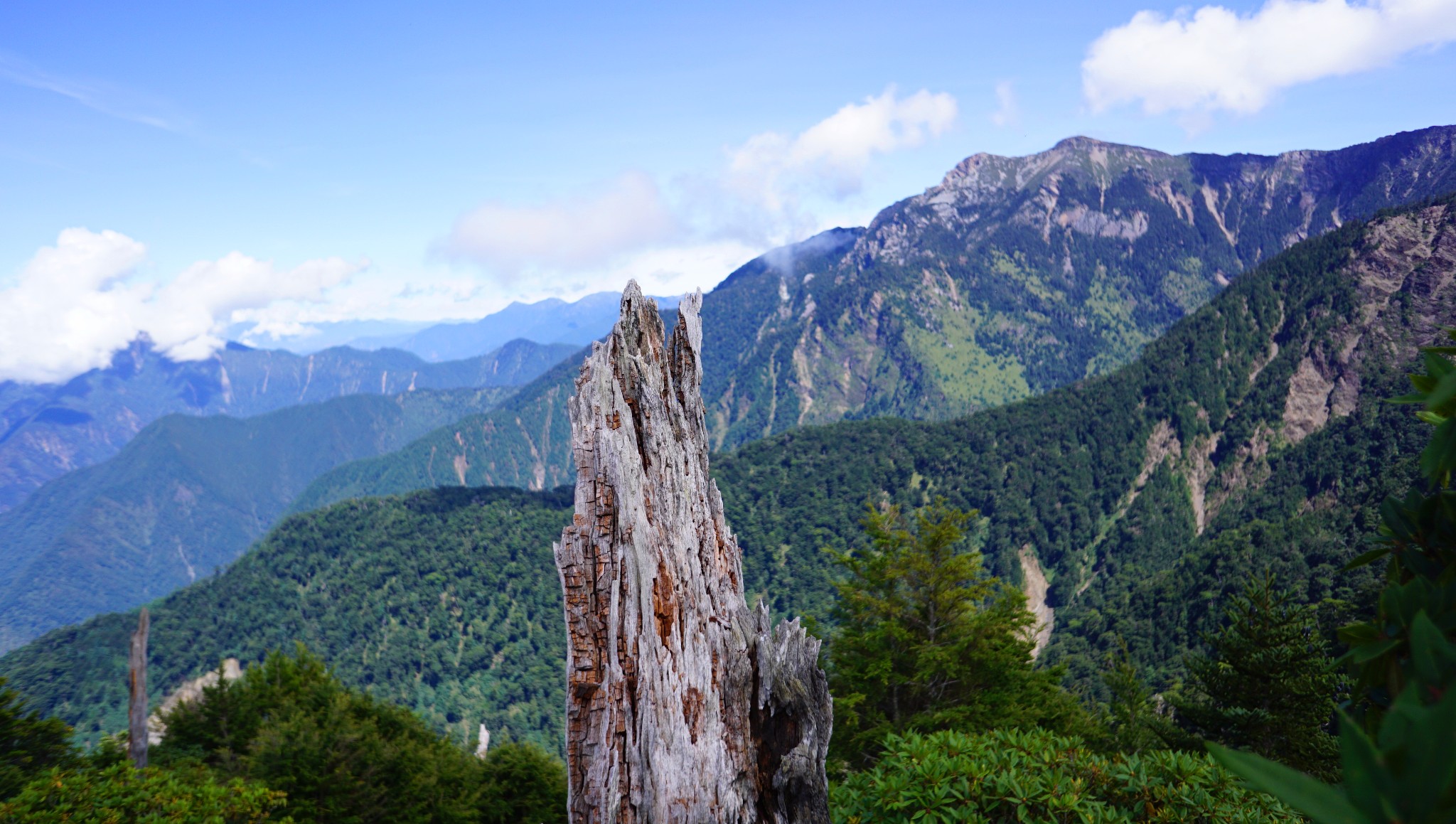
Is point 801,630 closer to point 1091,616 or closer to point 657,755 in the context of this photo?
point 657,755

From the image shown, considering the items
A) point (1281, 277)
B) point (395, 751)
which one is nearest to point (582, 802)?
point (395, 751)

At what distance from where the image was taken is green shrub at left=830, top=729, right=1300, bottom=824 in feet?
31.2

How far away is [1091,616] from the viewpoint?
123 meters

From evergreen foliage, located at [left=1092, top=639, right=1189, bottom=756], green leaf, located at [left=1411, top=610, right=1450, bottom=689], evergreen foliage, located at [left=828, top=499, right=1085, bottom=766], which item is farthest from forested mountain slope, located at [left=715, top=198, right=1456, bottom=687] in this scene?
green leaf, located at [left=1411, top=610, right=1450, bottom=689]

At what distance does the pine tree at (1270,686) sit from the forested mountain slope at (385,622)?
373ft

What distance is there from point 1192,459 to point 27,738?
191m

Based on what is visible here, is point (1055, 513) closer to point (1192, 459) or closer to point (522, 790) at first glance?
point (1192, 459)

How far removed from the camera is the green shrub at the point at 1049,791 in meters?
9.51

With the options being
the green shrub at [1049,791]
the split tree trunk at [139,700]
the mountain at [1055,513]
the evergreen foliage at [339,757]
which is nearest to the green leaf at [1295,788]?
the green shrub at [1049,791]

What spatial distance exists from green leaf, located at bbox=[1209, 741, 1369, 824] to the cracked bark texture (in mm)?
8338

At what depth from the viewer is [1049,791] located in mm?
9664

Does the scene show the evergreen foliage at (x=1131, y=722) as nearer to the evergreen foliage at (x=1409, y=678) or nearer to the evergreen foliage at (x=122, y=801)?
the evergreen foliage at (x=122, y=801)

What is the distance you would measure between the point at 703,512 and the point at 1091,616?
13073 centimetres

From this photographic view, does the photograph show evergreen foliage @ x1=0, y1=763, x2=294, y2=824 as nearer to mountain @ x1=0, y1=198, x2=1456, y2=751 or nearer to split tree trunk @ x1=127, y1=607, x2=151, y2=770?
split tree trunk @ x1=127, y1=607, x2=151, y2=770
